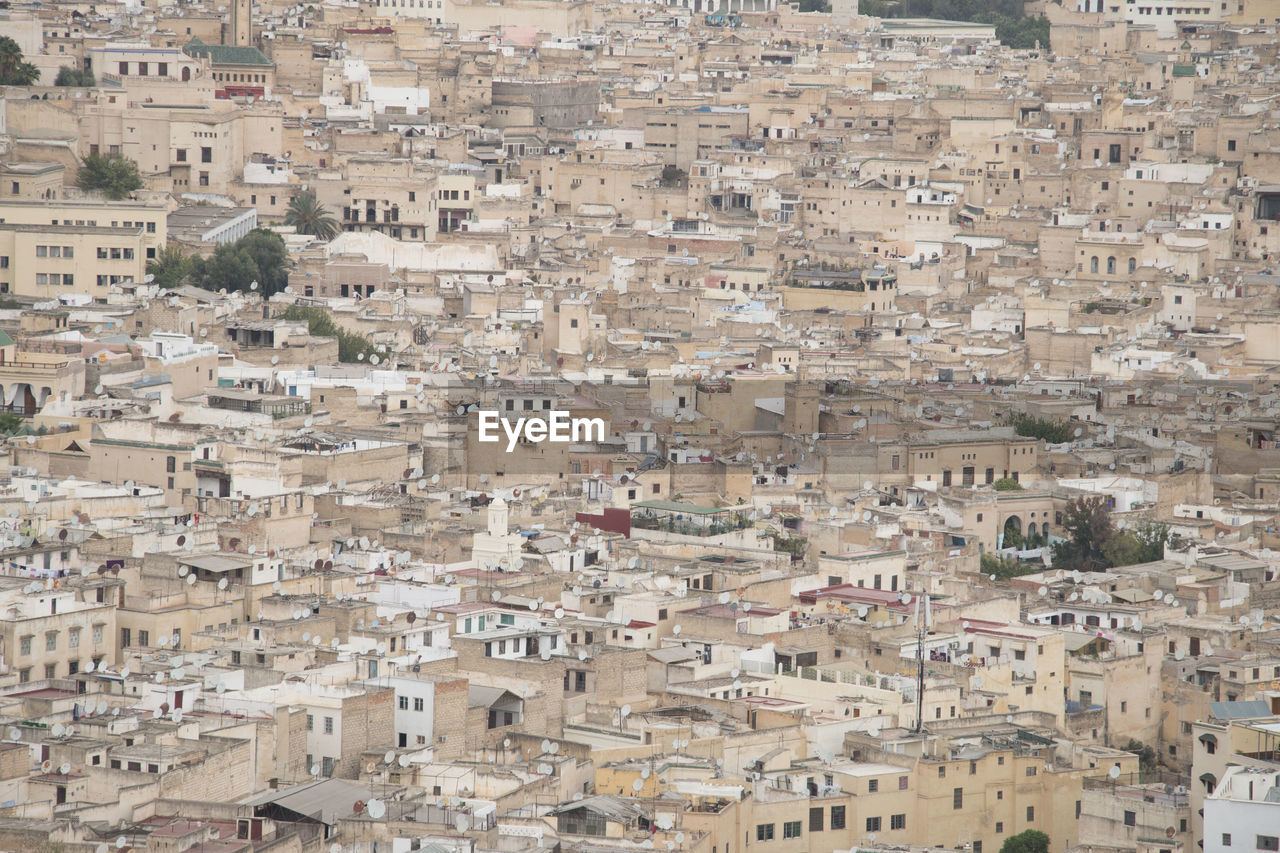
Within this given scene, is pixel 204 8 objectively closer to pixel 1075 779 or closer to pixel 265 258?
pixel 265 258

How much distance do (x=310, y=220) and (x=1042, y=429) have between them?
18511mm

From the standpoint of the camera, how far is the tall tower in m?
78.2

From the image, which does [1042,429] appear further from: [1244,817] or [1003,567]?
[1244,817]

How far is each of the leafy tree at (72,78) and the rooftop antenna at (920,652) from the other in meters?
35.4

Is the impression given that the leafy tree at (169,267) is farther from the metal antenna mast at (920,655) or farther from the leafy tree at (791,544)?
the metal antenna mast at (920,655)

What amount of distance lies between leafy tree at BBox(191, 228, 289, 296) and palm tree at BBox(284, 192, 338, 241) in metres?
4.23

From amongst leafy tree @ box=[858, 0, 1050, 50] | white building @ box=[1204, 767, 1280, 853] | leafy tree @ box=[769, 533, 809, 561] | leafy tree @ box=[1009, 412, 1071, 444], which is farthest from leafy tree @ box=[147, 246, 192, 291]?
leafy tree @ box=[858, 0, 1050, 50]

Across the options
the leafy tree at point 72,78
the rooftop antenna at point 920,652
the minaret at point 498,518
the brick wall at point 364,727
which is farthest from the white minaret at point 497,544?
the leafy tree at point 72,78

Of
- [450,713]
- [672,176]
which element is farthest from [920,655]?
[672,176]

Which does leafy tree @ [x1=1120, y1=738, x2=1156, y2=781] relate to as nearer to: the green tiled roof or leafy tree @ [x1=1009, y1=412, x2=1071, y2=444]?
leafy tree @ [x1=1009, y1=412, x2=1071, y2=444]

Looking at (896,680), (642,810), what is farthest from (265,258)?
(642,810)

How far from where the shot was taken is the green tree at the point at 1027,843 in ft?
93.6

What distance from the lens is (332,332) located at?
49.2m

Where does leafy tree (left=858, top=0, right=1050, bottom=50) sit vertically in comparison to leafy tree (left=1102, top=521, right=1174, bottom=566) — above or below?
above
